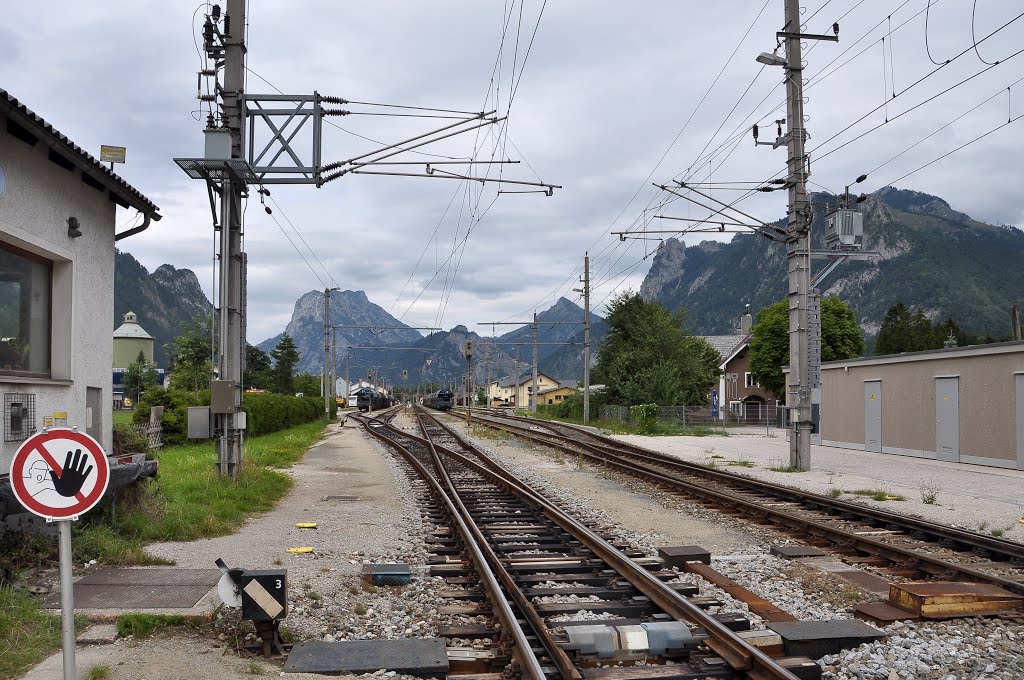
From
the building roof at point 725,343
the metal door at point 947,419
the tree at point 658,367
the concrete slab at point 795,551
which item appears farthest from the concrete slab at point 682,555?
the building roof at point 725,343

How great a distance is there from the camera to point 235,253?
1504 cm

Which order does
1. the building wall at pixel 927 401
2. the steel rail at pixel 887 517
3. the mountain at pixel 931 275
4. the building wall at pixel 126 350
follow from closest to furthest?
the steel rail at pixel 887 517 → the building wall at pixel 927 401 → the building wall at pixel 126 350 → the mountain at pixel 931 275

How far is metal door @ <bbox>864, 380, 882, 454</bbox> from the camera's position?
25969 mm

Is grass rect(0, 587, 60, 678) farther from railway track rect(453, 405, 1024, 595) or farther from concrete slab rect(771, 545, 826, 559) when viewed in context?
railway track rect(453, 405, 1024, 595)

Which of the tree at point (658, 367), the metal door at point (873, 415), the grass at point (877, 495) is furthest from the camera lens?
the tree at point (658, 367)

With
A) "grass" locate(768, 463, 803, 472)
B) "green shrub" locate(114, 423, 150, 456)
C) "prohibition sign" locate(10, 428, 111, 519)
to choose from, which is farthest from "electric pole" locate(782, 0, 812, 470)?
"prohibition sign" locate(10, 428, 111, 519)

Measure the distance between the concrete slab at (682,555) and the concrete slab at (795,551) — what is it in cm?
105

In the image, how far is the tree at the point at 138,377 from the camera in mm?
77000

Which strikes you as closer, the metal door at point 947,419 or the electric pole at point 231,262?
the electric pole at point 231,262

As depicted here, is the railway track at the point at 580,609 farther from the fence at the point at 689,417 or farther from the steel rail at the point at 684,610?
the fence at the point at 689,417

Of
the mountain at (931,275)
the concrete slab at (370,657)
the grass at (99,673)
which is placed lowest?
the concrete slab at (370,657)

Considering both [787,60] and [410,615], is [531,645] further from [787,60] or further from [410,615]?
[787,60]

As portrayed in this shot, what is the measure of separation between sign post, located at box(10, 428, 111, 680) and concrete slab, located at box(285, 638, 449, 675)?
1462 millimetres

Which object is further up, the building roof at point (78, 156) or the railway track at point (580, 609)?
the building roof at point (78, 156)
